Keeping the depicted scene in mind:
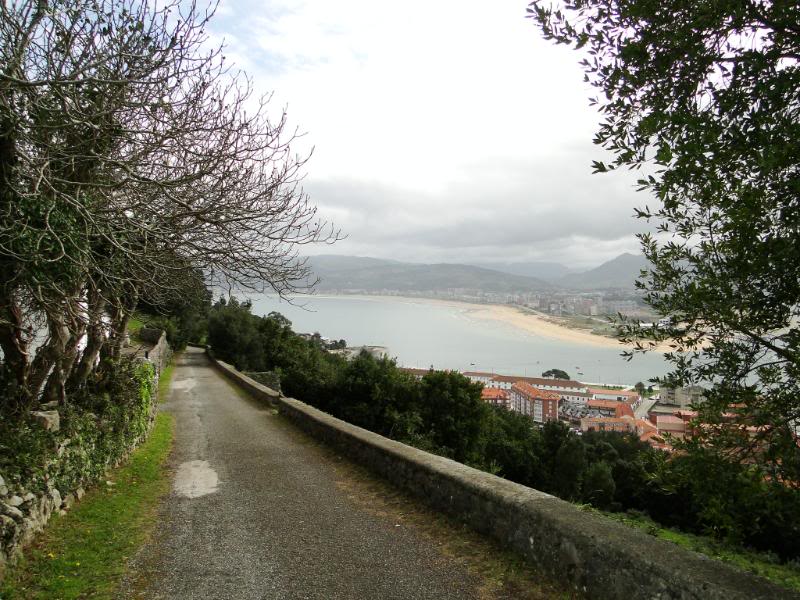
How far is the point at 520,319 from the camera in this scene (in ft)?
399

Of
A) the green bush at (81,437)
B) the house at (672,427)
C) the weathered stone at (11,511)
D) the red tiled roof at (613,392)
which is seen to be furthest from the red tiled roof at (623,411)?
the weathered stone at (11,511)

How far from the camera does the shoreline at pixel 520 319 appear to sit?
306 feet

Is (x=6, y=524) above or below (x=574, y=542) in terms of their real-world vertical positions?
below

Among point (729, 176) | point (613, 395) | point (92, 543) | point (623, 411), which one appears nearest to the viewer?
point (729, 176)

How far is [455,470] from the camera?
18.4ft

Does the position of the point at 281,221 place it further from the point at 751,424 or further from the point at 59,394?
the point at 751,424

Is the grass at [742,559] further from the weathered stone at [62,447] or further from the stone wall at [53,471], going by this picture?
the weathered stone at [62,447]

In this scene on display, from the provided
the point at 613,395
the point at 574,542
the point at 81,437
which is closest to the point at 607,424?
the point at 613,395

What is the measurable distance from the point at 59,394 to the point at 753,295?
8.34 metres

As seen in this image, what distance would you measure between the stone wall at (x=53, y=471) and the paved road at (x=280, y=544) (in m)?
1.05

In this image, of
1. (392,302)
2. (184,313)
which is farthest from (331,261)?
(184,313)

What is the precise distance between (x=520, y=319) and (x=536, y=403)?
76.5 meters

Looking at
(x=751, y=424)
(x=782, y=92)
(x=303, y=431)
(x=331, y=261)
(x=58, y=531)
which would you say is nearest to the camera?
(x=782, y=92)

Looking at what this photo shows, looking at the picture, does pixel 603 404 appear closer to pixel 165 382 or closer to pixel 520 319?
pixel 165 382
